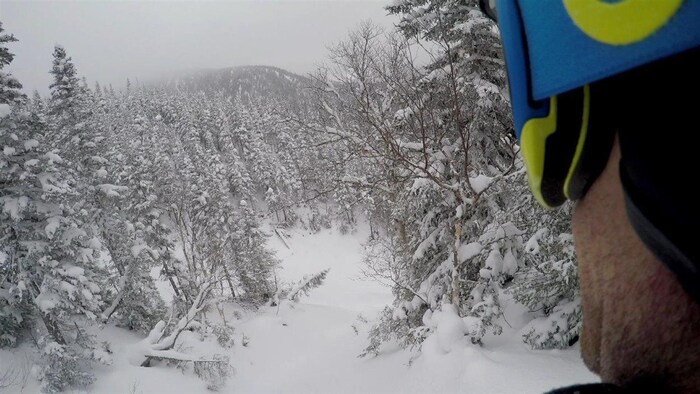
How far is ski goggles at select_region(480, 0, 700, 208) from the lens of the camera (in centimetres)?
54

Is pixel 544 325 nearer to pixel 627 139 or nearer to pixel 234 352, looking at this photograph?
pixel 627 139

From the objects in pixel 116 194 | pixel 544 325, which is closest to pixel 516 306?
pixel 544 325

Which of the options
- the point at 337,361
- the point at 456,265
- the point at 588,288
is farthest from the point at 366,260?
the point at 588,288

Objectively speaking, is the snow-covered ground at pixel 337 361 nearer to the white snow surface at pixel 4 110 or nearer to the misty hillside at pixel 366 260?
the misty hillside at pixel 366 260

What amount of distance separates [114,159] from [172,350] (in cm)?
2378

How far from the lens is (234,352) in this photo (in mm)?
24375

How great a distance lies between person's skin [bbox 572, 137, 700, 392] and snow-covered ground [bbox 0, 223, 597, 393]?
5691 mm

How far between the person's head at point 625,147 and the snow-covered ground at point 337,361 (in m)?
5.76

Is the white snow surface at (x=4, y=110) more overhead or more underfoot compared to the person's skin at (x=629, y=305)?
more overhead

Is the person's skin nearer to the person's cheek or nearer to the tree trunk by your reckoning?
the person's cheek

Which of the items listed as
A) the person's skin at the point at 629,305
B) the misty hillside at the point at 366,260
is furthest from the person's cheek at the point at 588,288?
the misty hillside at the point at 366,260

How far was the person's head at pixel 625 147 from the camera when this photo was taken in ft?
1.76

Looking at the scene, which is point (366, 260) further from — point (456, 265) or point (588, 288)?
point (588, 288)

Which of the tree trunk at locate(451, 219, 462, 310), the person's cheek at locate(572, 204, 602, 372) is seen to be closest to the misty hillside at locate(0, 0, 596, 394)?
the tree trunk at locate(451, 219, 462, 310)
